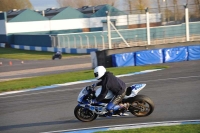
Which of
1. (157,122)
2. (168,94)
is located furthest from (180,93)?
(157,122)

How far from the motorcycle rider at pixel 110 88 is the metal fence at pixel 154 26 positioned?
1757 centimetres

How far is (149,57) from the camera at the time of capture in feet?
90.2

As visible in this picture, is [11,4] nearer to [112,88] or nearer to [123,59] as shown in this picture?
[123,59]

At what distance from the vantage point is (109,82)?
1088cm

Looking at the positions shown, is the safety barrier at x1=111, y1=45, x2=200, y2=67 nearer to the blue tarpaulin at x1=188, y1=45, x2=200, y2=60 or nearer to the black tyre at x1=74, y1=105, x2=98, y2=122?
the blue tarpaulin at x1=188, y1=45, x2=200, y2=60

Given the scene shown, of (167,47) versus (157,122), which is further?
(167,47)

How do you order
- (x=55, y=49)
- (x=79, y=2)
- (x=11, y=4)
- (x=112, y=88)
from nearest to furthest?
(x=112, y=88)
(x=55, y=49)
(x=11, y=4)
(x=79, y=2)

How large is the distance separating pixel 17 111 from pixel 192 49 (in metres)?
16.1

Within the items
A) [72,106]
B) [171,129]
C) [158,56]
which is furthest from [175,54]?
[171,129]

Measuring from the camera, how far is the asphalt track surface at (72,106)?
11.1m

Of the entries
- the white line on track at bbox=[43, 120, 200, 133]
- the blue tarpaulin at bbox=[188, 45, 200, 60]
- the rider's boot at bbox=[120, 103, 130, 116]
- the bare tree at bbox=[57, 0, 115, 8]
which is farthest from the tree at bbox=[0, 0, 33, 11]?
the white line on track at bbox=[43, 120, 200, 133]

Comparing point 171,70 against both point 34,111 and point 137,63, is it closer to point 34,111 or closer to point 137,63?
point 137,63

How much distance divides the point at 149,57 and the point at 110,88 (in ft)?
55.2

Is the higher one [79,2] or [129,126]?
[79,2]
